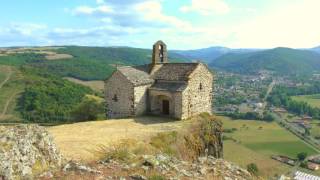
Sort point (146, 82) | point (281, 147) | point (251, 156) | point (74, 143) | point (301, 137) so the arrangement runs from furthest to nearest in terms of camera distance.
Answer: point (301, 137), point (281, 147), point (251, 156), point (146, 82), point (74, 143)

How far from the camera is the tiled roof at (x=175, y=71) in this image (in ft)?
100

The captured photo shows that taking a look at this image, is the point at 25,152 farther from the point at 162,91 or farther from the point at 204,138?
the point at 162,91

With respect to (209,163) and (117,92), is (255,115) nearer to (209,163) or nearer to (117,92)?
(117,92)

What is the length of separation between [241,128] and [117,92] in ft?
280

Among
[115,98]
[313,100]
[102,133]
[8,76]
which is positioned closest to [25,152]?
[102,133]

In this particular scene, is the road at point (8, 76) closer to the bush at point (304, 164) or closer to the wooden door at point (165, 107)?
the bush at point (304, 164)

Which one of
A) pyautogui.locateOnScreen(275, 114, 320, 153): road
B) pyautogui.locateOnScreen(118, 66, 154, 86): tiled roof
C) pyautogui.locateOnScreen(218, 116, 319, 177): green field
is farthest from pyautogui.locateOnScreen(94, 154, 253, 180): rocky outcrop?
pyautogui.locateOnScreen(275, 114, 320, 153): road

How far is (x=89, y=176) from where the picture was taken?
39.6 ft

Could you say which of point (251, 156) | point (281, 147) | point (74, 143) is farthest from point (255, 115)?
point (74, 143)

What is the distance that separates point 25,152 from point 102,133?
507 inches

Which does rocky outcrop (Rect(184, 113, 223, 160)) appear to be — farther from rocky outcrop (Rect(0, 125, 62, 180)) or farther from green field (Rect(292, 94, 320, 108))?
green field (Rect(292, 94, 320, 108))

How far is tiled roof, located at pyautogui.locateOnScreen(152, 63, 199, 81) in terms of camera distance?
30531 mm

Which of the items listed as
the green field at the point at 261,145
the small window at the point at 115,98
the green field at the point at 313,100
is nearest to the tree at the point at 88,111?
the small window at the point at 115,98

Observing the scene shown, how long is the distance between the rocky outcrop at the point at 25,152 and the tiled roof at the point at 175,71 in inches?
718
